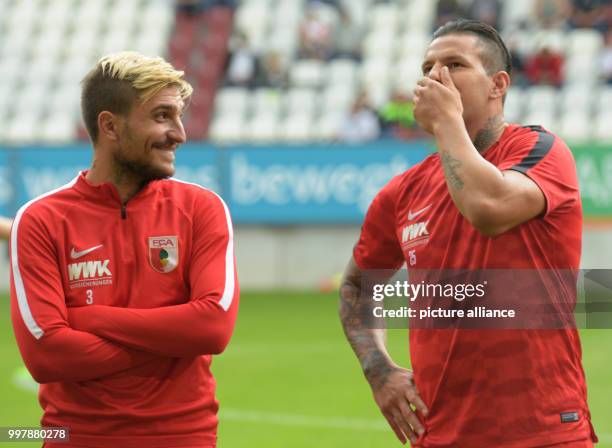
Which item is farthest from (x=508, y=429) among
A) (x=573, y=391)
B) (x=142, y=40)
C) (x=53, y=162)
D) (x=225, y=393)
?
(x=142, y=40)

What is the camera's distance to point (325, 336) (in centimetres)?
1408

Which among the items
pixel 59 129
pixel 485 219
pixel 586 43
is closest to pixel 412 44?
pixel 586 43

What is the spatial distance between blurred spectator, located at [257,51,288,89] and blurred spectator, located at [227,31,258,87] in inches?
7.8

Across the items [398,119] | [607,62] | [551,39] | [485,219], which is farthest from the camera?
[551,39]

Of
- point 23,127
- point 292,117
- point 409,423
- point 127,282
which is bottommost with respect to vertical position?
point 23,127

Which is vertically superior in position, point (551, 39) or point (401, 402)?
point (551, 39)

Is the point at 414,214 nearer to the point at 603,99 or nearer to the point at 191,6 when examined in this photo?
the point at 603,99

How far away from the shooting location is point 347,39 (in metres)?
23.0

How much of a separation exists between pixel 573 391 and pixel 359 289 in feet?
3.38

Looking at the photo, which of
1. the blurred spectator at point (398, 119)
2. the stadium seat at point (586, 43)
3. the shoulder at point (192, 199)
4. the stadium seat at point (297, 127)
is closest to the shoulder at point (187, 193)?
the shoulder at point (192, 199)

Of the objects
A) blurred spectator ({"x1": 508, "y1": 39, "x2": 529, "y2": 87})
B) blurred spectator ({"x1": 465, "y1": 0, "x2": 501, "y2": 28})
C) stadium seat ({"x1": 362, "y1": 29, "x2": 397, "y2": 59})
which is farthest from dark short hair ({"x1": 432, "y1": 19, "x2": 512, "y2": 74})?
stadium seat ({"x1": 362, "y1": 29, "x2": 397, "y2": 59})

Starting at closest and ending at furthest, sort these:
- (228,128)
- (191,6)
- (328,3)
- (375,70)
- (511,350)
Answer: (511,350), (228,128), (375,70), (328,3), (191,6)

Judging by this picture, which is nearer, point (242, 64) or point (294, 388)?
point (294, 388)

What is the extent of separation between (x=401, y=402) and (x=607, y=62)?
17.6 metres
